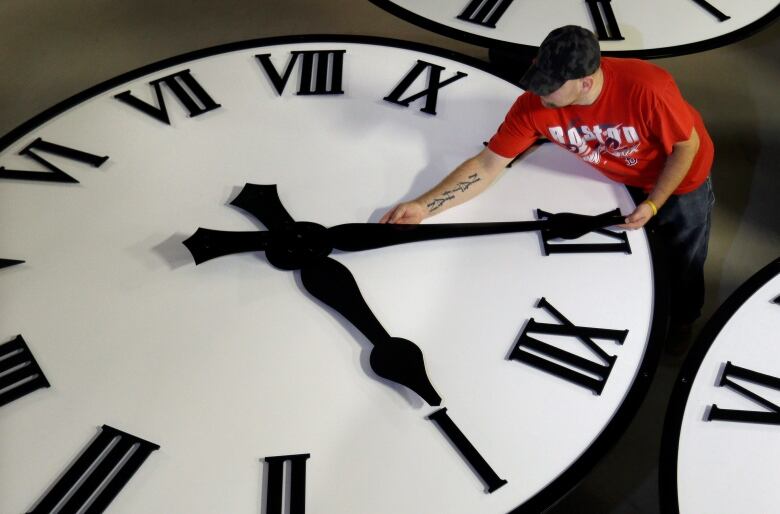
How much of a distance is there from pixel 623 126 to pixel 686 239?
45 cm

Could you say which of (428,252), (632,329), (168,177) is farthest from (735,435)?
(168,177)

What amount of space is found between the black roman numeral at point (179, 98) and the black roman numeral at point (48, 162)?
198mm

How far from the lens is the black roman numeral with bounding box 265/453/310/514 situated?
52.1 inches

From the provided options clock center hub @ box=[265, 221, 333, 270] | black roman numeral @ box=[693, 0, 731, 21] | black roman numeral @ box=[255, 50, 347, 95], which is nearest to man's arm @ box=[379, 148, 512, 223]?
clock center hub @ box=[265, 221, 333, 270]

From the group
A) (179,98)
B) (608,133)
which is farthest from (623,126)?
(179,98)

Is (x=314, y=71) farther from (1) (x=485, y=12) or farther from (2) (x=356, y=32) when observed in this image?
(2) (x=356, y=32)

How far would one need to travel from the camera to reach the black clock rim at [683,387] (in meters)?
1.34

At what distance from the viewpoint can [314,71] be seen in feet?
7.07

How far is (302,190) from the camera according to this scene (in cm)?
184

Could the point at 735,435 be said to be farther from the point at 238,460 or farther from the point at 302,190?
the point at 302,190

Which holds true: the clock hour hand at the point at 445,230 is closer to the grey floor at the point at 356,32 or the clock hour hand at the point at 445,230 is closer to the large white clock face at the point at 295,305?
the large white clock face at the point at 295,305

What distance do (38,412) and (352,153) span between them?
899mm

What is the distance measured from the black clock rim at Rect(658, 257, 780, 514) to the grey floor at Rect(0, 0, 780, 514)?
1.74 feet

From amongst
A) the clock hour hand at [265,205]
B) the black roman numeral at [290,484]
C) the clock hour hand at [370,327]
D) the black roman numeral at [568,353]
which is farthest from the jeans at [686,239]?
the black roman numeral at [290,484]
